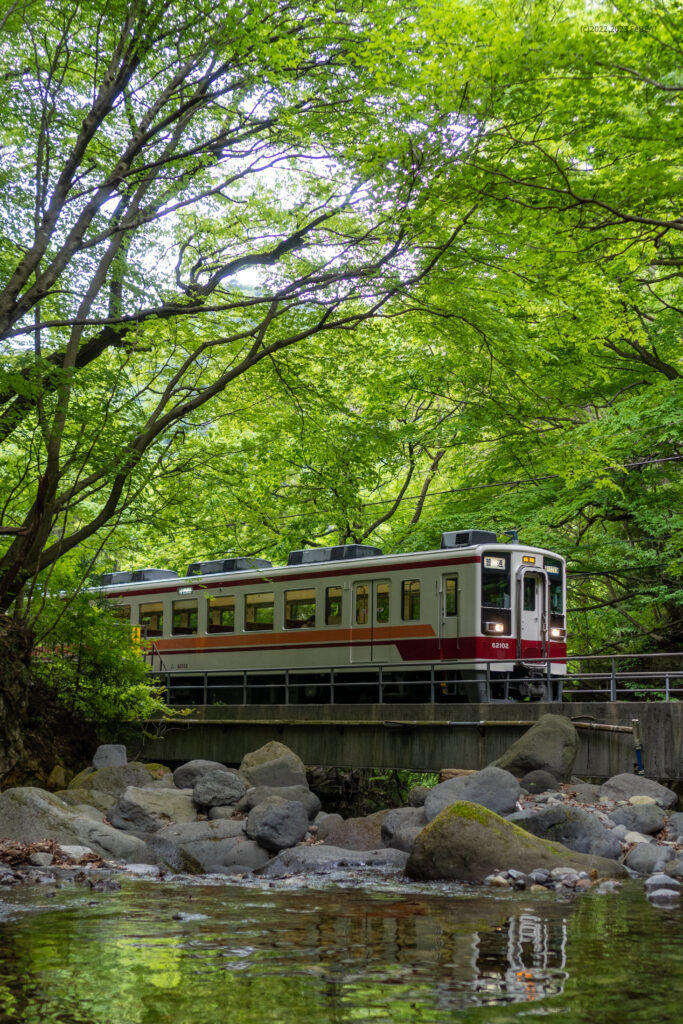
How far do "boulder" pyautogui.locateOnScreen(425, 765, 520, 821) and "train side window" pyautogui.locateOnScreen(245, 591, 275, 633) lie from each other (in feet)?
32.4

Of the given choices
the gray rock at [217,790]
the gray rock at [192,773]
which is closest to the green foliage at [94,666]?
the gray rock at [192,773]

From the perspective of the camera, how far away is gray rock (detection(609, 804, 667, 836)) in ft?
42.7

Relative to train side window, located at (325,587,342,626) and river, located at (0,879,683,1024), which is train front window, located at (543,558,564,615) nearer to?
train side window, located at (325,587,342,626)

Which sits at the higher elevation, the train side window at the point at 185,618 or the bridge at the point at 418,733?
the train side window at the point at 185,618

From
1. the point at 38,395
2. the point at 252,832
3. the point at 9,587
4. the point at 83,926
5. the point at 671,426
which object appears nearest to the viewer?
the point at 83,926

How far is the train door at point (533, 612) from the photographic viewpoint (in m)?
20.2

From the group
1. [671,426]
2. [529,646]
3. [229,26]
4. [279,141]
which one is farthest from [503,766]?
[229,26]

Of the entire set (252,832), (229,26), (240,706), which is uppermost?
(229,26)

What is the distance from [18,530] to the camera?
12.3 meters

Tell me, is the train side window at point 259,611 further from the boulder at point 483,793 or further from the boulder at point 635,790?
the boulder at point 635,790

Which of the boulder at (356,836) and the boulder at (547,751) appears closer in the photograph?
the boulder at (356,836)

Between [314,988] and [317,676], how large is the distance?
1667cm

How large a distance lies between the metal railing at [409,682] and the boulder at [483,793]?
321 cm

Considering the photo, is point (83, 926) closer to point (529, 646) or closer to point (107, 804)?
point (107, 804)
